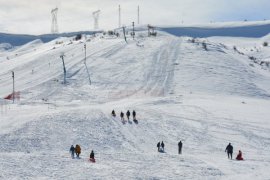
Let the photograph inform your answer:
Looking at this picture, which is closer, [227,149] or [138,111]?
[227,149]

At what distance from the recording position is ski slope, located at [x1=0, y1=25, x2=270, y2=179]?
136 feet

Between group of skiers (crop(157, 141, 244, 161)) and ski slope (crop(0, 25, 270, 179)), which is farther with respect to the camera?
group of skiers (crop(157, 141, 244, 161))

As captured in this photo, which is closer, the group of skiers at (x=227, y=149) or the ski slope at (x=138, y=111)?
the ski slope at (x=138, y=111)

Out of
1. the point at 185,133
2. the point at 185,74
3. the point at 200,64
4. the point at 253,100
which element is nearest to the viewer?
the point at 185,133

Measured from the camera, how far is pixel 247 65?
103 meters

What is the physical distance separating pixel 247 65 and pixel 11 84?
41.6 m

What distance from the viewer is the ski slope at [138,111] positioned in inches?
1634

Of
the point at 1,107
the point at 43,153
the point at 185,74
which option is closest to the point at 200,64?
the point at 185,74

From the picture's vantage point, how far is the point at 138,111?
203ft

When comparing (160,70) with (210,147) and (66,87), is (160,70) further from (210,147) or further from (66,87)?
(210,147)

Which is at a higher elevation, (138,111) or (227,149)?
(138,111)

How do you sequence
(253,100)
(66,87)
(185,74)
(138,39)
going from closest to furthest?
(253,100)
(66,87)
(185,74)
(138,39)

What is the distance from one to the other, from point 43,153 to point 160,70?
51791 millimetres

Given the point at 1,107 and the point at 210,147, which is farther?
the point at 1,107
